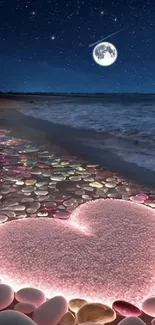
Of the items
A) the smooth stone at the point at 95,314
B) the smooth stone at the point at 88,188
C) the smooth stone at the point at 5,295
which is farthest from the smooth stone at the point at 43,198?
the smooth stone at the point at 95,314

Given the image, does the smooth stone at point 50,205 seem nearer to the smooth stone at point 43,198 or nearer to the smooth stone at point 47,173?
the smooth stone at point 43,198

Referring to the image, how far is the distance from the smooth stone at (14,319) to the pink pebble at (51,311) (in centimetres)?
10

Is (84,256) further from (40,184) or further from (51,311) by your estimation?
(40,184)

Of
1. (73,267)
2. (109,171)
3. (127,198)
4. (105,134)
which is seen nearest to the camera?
(73,267)

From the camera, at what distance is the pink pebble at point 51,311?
1476 millimetres

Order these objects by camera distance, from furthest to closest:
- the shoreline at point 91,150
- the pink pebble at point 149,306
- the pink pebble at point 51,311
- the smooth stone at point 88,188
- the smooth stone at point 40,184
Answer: the shoreline at point 91,150 < the smooth stone at point 40,184 < the smooth stone at point 88,188 < the pink pebble at point 149,306 < the pink pebble at point 51,311

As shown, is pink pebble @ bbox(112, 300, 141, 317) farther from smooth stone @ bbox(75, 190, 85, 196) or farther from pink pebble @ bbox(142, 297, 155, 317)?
smooth stone @ bbox(75, 190, 85, 196)


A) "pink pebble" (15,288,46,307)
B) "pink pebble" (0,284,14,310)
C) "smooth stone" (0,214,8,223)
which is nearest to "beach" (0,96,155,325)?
"smooth stone" (0,214,8,223)

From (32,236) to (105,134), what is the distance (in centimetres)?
589

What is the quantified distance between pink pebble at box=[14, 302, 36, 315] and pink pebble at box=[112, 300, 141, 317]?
414 millimetres

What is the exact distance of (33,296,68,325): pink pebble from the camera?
1.48 m

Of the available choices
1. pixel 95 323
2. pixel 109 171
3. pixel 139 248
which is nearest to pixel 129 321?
pixel 95 323

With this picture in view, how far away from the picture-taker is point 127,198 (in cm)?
317

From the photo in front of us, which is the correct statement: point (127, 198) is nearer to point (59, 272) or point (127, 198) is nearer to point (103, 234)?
point (103, 234)
